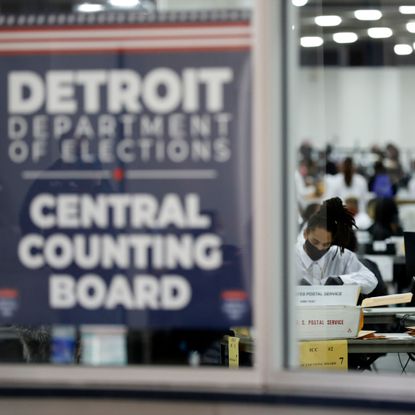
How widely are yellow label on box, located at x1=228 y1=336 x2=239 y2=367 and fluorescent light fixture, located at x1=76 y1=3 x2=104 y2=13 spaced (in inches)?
50.6

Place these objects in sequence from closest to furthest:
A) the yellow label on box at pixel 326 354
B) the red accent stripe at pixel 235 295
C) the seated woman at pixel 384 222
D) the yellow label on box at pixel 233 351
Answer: the red accent stripe at pixel 235 295
the yellow label on box at pixel 233 351
the yellow label on box at pixel 326 354
the seated woman at pixel 384 222

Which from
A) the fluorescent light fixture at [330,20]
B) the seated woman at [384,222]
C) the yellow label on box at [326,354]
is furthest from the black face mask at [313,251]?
the fluorescent light fixture at [330,20]

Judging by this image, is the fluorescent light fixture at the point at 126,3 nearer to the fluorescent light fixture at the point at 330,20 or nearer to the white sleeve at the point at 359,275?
the white sleeve at the point at 359,275

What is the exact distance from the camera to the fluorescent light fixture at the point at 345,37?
1398 cm

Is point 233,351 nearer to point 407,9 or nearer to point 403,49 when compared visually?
point 407,9

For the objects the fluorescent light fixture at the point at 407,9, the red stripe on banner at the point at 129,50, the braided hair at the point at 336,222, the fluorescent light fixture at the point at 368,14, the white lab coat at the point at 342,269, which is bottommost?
the white lab coat at the point at 342,269

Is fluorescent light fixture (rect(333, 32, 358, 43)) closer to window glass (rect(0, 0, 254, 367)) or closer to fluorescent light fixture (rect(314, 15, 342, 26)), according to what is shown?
fluorescent light fixture (rect(314, 15, 342, 26))

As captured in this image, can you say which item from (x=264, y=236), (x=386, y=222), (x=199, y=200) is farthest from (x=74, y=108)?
(x=386, y=222)

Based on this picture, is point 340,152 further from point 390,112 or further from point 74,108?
point 74,108

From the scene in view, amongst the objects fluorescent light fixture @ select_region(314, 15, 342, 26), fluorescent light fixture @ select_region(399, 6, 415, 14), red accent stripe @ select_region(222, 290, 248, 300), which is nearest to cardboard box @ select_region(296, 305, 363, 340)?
red accent stripe @ select_region(222, 290, 248, 300)

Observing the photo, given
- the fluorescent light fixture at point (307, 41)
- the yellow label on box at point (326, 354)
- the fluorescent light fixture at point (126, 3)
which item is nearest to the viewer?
the fluorescent light fixture at point (126, 3)

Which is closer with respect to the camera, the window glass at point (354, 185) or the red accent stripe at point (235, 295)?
the red accent stripe at point (235, 295)

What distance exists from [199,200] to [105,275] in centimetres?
41

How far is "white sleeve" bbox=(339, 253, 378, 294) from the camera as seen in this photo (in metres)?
6.16
